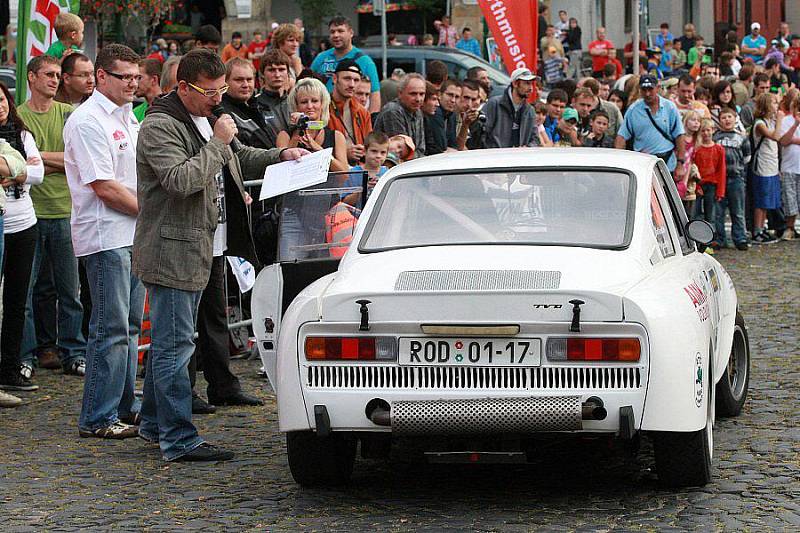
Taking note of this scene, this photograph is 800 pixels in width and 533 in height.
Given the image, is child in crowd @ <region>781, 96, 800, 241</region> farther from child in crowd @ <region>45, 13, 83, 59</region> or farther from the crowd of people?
child in crowd @ <region>45, 13, 83, 59</region>

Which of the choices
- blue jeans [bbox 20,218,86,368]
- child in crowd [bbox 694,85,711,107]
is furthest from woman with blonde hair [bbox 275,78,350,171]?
child in crowd [bbox 694,85,711,107]

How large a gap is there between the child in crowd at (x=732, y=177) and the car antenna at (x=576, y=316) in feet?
41.1

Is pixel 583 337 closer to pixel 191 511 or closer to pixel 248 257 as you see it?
pixel 191 511

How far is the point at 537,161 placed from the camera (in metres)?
7.38

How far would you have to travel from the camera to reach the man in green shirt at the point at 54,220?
1033 centimetres

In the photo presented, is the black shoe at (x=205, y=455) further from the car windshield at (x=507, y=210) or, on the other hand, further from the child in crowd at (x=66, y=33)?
the child in crowd at (x=66, y=33)

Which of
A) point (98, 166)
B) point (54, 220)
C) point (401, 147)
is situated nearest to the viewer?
point (98, 166)

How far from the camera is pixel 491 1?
17.5m

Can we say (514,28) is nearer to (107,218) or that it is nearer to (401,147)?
(401,147)

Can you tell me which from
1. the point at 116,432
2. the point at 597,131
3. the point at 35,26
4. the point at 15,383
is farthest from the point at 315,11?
the point at 116,432

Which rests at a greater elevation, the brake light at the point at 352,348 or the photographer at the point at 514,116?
the photographer at the point at 514,116

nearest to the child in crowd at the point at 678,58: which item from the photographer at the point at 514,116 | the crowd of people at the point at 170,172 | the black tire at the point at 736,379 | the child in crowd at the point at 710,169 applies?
the child in crowd at the point at 710,169

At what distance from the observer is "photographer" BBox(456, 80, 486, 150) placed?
13.3 m

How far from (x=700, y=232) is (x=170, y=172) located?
2636 millimetres
